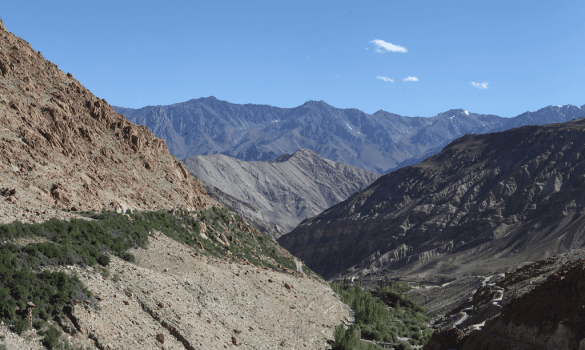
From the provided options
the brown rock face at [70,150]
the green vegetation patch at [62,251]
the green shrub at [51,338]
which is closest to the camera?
the green shrub at [51,338]

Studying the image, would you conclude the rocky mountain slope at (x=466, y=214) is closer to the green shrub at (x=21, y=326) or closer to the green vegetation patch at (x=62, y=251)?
the green vegetation patch at (x=62, y=251)

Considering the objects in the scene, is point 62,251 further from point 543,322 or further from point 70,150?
point 543,322

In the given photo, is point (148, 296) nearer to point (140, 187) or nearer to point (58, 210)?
point (58, 210)

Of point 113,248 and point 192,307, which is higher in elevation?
point 113,248

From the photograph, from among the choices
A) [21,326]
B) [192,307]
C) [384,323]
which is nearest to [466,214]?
[384,323]

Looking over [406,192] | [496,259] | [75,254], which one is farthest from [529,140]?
[75,254]

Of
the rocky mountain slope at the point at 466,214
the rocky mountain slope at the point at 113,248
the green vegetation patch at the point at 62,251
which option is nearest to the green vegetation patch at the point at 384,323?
the rocky mountain slope at the point at 113,248
